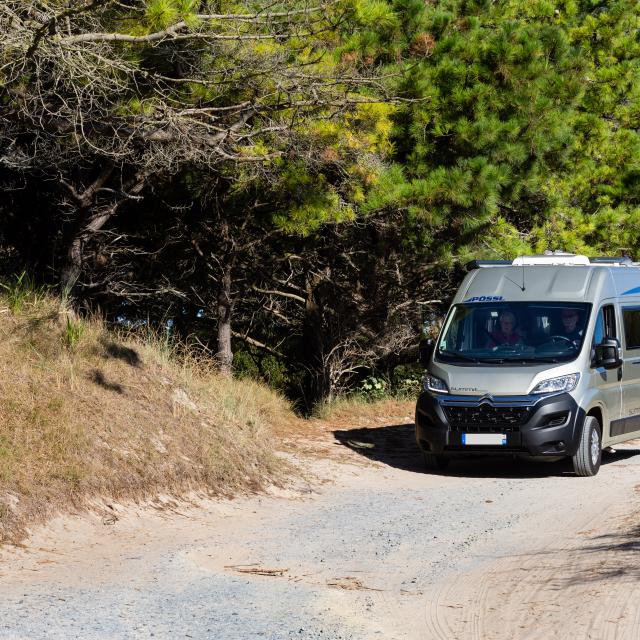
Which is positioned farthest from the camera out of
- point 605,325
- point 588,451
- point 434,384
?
point 605,325

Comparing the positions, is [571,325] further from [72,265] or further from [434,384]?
[72,265]

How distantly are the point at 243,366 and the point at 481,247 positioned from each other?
7.08 m

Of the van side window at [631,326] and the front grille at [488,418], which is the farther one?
the van side window at [631,326]

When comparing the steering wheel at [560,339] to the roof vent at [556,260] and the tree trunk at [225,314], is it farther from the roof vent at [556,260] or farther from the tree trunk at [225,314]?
the tree trunk at [225,314]

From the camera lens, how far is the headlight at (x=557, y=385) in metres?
12.4

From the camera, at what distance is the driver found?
13000mm

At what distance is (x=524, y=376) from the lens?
12508 mm

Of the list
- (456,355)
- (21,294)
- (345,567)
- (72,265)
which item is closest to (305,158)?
(456,355)

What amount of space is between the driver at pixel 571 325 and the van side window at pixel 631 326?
104 centimetres

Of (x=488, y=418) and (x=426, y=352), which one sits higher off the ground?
(x=426, y=352)

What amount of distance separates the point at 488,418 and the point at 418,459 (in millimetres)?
2114

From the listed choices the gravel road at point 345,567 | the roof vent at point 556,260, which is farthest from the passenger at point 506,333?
the gravel road at point 345,567

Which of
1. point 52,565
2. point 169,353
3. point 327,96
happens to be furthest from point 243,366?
point 52,565

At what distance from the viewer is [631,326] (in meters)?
14.1
